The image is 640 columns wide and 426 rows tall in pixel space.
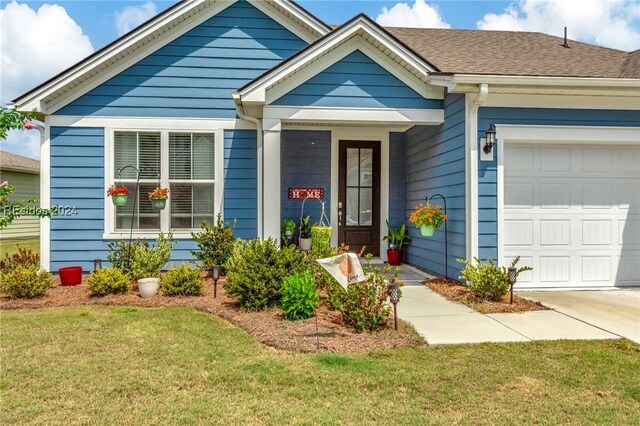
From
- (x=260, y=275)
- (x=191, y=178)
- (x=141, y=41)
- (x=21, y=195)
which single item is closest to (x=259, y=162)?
(x=191, y=178)

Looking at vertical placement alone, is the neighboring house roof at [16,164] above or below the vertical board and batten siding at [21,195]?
above

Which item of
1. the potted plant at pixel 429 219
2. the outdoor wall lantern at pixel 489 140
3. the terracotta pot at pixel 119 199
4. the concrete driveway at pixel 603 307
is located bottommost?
the concrete driveway at pixel 603 307

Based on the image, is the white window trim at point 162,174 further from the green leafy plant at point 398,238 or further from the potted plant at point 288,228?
the green leafy plant at point 398,238

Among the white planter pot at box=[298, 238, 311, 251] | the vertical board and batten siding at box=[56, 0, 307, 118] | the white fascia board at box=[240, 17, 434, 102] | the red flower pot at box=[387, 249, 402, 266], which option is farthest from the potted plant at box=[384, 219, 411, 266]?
the vertical board and batten siding at box=[56, 0, 307, 118]

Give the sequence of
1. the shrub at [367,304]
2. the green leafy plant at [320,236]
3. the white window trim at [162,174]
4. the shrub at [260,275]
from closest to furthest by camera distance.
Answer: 1. the shrub at [367,304]
2. the shrub at [260,275]
3. the white window trim at [162,174]
4. the green leafy plant at [320,236]

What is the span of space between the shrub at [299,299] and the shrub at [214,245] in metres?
2.63

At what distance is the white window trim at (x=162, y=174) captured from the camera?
25.7ft

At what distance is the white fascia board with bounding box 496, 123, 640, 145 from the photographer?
6.82 meters

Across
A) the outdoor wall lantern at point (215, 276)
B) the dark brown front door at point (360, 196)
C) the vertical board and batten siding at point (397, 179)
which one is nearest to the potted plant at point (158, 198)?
the outdoor wall lantern at point (215, 276)

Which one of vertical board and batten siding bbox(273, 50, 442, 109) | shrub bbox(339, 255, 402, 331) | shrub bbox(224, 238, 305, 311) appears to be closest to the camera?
shrub bbox(339, 255, 402, 331)

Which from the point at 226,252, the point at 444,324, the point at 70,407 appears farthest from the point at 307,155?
the point at 70,407

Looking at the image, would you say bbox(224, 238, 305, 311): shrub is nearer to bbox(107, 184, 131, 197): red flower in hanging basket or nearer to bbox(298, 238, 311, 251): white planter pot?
bbox(107, 184, 131, 197): red flower in hanging basket

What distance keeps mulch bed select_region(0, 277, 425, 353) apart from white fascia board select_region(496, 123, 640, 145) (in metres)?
3.67

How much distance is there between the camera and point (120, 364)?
3.80 m
